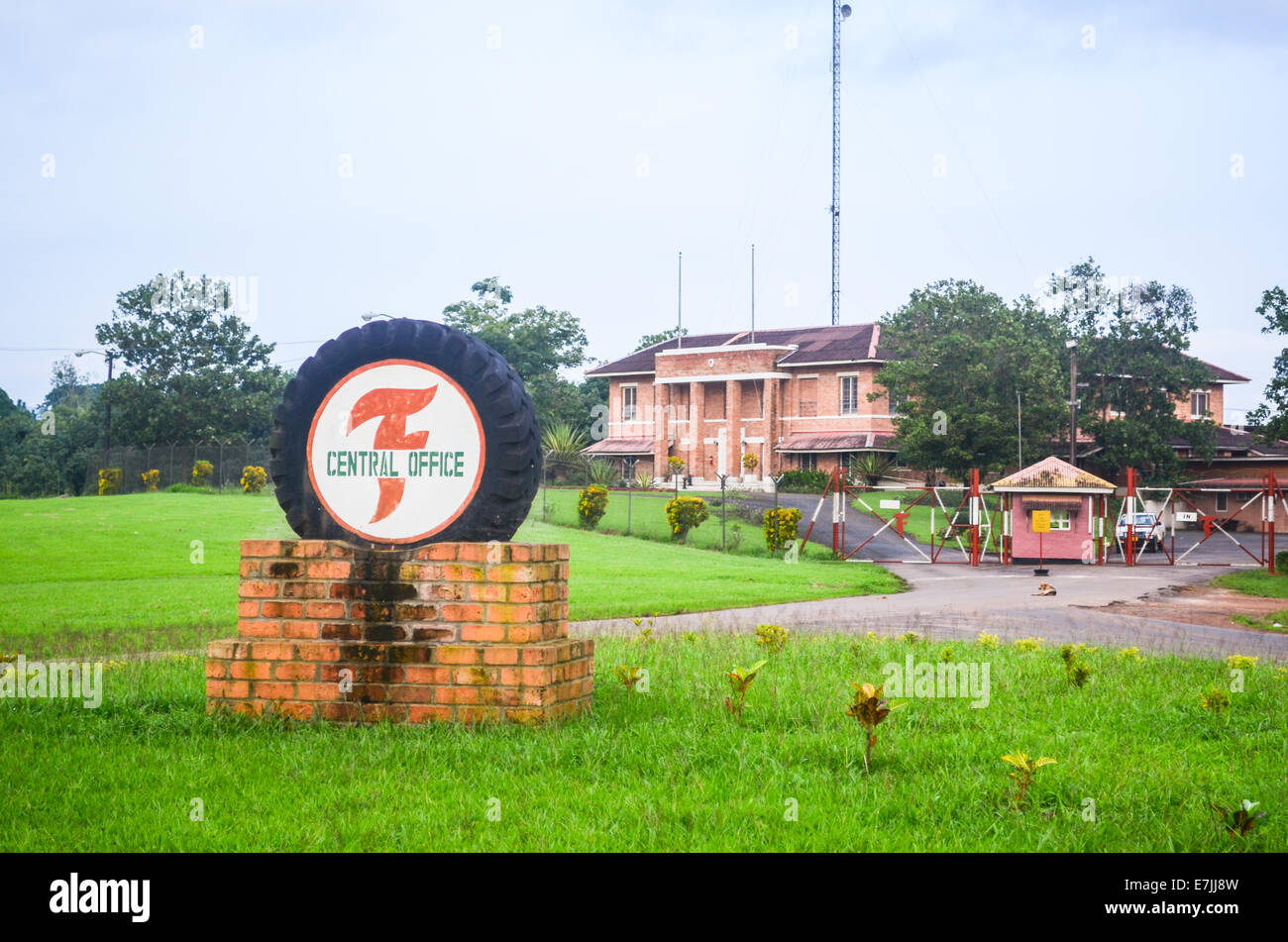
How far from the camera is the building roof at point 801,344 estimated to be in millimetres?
54469

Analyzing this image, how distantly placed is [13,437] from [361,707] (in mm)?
65937

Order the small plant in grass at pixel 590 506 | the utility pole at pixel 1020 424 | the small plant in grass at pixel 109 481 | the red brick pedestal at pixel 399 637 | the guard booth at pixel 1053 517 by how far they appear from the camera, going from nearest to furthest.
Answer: the red brick pedestal at pixel 399 637, the guard booth at pixel 1053 517, the small plant in grass at pixel 590 506, the utility pole at pixel 1020 424, the small plant in grass at pixel 109 481

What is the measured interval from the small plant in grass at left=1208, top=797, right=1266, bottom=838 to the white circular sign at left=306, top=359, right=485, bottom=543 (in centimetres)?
403

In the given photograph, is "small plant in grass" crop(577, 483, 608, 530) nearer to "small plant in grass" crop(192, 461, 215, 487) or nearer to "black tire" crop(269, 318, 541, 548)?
"small plant in grass" crop(192, 461, 215, 487)

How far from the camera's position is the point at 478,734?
5.98m

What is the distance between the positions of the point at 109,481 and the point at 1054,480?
121 ft

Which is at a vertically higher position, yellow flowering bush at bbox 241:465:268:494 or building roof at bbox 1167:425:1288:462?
building roof at bbox 1167:425:1288:462

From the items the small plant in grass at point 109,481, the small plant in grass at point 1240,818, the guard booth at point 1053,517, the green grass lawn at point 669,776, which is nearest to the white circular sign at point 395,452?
the green grass lawn at point 669,776

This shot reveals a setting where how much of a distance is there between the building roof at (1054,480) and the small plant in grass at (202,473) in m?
30.5

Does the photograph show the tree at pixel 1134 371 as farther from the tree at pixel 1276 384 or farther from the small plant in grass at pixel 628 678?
the small plant in grass at pixel 628 678

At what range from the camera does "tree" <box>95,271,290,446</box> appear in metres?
53.6

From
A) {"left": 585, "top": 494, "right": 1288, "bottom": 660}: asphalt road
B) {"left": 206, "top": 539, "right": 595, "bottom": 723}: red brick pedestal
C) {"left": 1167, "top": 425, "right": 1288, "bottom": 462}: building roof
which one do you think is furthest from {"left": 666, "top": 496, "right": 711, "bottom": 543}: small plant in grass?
{"left": 1167, "top": 425, "right": 1288, "bottom": 462}: building roof

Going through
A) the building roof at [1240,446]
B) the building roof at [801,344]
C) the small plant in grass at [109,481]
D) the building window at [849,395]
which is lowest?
the small plant in grass at [109,481]

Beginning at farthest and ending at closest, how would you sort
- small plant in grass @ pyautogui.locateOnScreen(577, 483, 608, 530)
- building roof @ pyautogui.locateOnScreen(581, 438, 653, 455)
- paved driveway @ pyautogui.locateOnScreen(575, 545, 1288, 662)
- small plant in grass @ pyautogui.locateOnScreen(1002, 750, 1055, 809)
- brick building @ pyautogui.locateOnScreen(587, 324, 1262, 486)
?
building roof @ pyautogui.locateOnScreen(581, 438, 653, 455) < brick building @ pyautogui.locateOnScreen(587, 324, 1262, 486) < small plant in grass @ pyautogui.locateOnScreen(577, 483, 608, 530) < paved driveway @ pyautogui.locateOnScreen(575, 545, 1288, 662) < small plant in grass @ pyautogui.locateOnScreen(1002, 750, 1055, 809)
